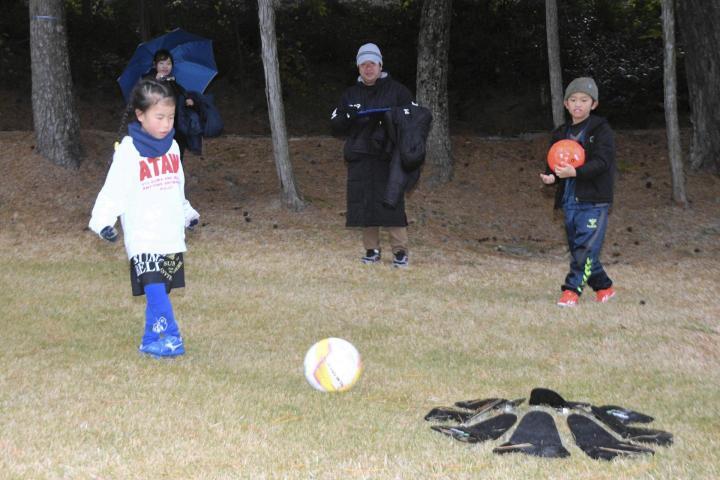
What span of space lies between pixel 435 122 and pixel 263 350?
9.88 metres

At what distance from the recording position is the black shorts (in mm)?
7441

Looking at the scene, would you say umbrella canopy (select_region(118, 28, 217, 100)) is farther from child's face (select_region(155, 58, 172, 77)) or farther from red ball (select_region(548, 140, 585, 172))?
red ball (select_region(548, 140, 585, 172))

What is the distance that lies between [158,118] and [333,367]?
217 centimetres

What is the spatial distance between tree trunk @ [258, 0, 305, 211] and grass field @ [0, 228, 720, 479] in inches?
67.5

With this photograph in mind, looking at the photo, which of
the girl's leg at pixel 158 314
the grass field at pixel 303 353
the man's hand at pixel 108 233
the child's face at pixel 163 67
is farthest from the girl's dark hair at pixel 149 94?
the child's face at pixel 163 67

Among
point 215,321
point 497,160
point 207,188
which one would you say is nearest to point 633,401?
point 215,321

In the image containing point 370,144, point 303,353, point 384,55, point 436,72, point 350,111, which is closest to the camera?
point 303,353

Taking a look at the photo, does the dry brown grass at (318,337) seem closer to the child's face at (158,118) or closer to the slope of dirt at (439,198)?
the slope of dirt at (439,198)

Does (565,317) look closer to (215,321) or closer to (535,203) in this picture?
(215,321)

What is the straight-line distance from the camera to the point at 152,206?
7.39 m

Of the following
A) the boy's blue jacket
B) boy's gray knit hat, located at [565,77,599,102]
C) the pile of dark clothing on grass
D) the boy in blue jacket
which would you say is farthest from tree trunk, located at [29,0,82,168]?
the pile of dark clothing on grass

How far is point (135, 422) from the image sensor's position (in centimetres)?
588

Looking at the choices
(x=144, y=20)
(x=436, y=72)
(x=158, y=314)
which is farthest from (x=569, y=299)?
(x=144, y=20)

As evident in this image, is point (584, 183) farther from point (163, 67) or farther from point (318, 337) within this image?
point (163, 67)
